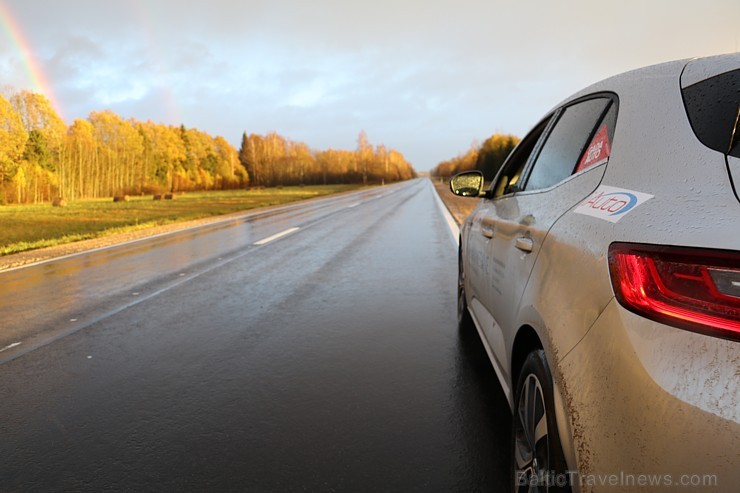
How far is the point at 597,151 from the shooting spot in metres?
1.77

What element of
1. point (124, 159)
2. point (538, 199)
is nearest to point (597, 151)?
point (538, 199)

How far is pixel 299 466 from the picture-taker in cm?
232

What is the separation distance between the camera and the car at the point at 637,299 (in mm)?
985

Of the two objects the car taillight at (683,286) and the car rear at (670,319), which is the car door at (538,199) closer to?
the car rear at (670,319)

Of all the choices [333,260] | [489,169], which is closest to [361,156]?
[489,169]

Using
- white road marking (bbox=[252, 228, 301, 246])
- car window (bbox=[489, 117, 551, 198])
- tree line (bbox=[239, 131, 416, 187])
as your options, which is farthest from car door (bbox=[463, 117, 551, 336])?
tree line (bbox=[239, 131, 416, 187])

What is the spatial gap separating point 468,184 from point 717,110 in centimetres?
264

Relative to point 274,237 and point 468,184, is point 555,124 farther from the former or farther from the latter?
point 274,237

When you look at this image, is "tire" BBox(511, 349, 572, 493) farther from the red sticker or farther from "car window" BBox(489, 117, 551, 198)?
"car window" BBox(489, 117, 551, 198)

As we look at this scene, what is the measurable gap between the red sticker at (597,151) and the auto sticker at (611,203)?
192 mm

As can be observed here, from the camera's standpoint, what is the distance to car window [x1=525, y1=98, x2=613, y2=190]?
189 centimetres

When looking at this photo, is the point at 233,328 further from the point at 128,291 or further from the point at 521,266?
the point at 521,266

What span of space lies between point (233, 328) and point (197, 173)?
97564 millimetres

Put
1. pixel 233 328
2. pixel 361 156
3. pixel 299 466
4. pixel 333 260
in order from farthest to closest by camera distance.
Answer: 1. pixel 361 156
2. pixel 333 260
3. pixel 233 328
4. pixel 299 466
